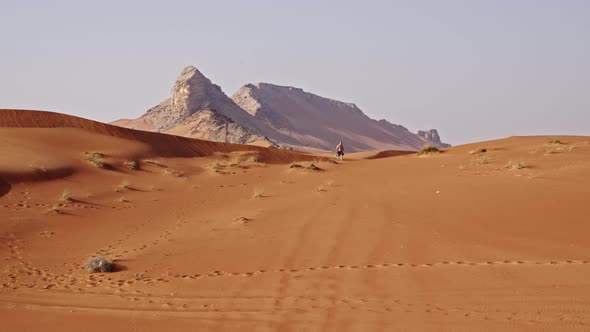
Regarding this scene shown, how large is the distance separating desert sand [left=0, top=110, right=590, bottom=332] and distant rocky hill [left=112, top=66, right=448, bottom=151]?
95.5 feet

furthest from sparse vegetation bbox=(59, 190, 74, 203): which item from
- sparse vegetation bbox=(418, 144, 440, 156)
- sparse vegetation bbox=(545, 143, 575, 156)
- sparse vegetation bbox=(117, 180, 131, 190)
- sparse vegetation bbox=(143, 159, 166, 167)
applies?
sparse vegetation bbox=(418, 144, 440, 156)

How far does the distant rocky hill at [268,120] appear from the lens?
184ft

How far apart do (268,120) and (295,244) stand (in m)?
68.4

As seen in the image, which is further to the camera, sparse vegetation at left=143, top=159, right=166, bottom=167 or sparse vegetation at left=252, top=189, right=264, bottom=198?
sparse vegetation at left=143, top=159, right=166, bottom=167

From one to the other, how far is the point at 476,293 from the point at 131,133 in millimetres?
25778

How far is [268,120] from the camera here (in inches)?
3137

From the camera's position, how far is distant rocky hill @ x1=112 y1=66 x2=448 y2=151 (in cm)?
5597

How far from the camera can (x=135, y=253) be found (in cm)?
1177

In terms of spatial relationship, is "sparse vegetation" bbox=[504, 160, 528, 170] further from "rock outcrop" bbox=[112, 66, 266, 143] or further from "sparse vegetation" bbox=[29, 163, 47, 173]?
"rock outcrop" bbox=[112, 66, 266, 143]

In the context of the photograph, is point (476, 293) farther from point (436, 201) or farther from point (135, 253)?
point (436, 201)

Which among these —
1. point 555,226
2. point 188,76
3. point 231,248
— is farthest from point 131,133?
point 188,76

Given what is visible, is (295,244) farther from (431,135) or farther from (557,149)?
(431,135)

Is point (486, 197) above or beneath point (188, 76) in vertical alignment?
beneath

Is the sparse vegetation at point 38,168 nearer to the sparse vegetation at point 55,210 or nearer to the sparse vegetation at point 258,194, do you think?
the sparse vegetation at point 55,210
